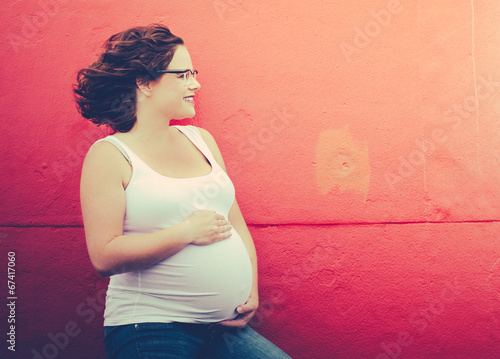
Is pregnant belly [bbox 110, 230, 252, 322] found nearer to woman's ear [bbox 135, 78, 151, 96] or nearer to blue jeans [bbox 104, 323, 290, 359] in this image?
blue jeans [bbox 104, 323, 290, 359]

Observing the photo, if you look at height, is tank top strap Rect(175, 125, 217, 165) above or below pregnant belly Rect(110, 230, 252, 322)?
above

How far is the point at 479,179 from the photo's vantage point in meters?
2.05

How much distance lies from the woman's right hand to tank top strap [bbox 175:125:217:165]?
295 mm

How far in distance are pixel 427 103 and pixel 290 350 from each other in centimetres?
154

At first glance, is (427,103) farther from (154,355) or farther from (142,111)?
(154,355)

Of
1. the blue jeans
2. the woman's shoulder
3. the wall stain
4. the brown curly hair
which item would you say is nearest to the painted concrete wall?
the wall stain

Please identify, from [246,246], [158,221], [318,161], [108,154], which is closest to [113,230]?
[158,221]

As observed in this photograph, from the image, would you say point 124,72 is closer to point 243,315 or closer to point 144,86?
point 144,86

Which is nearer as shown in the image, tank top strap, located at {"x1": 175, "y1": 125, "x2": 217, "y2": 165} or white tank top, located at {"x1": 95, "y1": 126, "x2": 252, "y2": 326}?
white tank top, located at {"x1": 95, "y1": 126, "x2": 252, "y2": 326}

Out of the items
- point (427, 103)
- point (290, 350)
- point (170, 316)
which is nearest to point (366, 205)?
point (427, 103)

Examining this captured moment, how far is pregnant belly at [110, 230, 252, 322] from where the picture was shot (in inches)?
56.9

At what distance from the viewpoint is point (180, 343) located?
141 centimetres

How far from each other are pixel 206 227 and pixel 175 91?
0.59 metres

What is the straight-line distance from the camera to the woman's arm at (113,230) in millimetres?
1359
